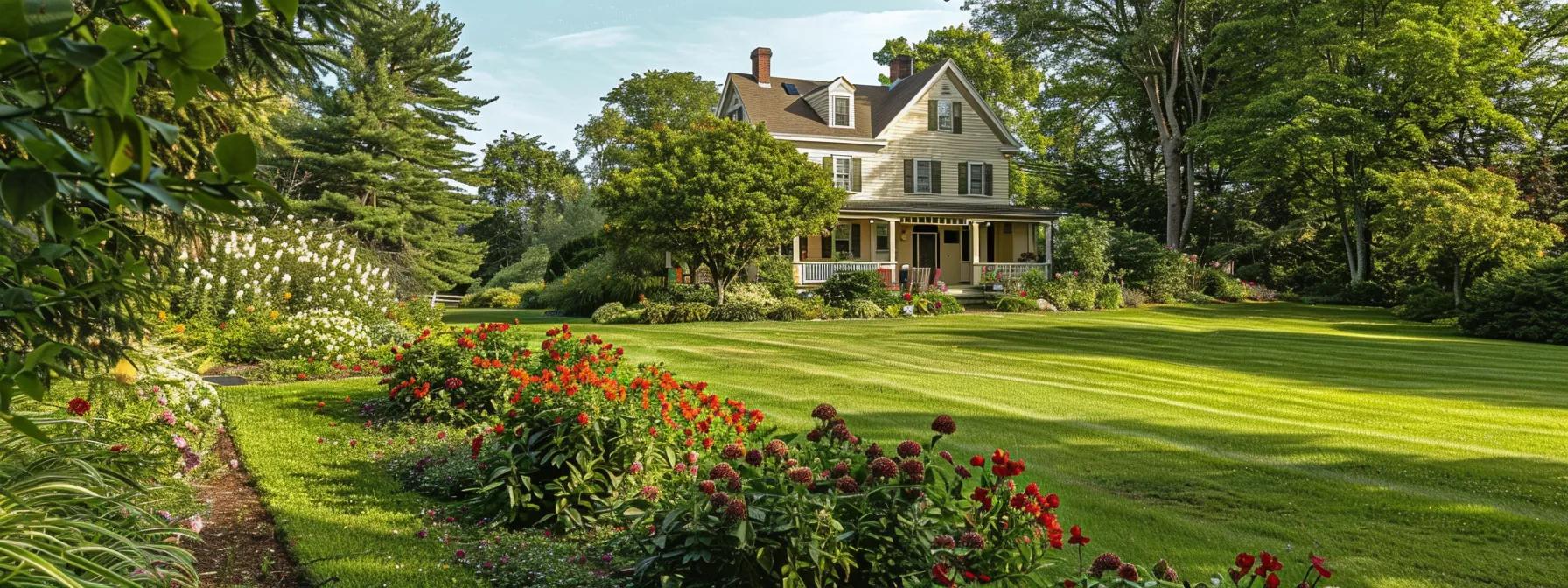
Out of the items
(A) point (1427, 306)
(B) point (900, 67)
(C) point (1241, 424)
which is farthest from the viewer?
(B) point (900, 67)

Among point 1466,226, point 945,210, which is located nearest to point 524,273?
point 945,210

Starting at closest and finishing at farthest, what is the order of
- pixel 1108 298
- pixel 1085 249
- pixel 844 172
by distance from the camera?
pixel 1108 298 < pixel 1085 249 < pixel 844 172

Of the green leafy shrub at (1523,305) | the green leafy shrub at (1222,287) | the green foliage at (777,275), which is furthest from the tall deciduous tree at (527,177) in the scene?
the green leafy shrub at (1523,305)

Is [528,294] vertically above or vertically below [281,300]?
below

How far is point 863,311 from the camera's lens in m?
21.5

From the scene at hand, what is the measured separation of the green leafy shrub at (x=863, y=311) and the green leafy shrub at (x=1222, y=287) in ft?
42.5

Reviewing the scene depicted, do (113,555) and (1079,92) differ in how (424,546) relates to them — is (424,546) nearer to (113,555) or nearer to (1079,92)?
(113,555)

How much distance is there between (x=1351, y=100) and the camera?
27641 mm

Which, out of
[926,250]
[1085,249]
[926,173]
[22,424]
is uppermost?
[926,173]

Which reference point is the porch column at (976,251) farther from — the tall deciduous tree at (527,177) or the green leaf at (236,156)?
the green leaf at (236,156)

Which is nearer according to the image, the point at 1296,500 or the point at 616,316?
the point at 1296,500

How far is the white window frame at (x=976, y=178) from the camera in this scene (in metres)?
31.3

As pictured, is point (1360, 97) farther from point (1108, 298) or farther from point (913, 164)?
point (913, 164)

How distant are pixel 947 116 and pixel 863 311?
12.0 meters
